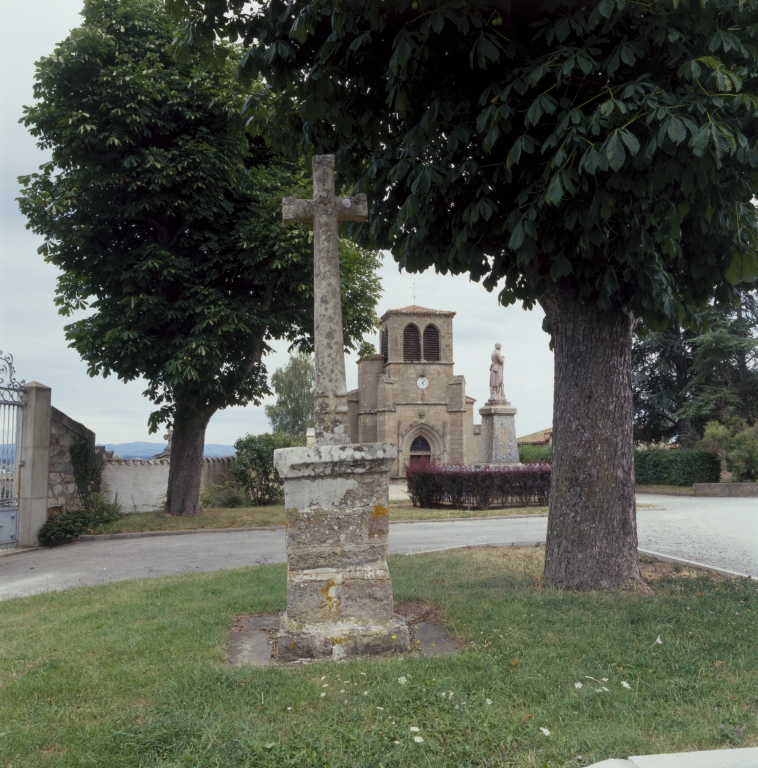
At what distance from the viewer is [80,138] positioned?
1280 centimetres

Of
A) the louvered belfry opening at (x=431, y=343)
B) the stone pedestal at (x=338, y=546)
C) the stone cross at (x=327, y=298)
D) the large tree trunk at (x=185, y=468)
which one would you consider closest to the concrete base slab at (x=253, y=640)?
the stone pedestal at (x=338, y=546)

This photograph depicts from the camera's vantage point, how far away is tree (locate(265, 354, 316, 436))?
1873 inches

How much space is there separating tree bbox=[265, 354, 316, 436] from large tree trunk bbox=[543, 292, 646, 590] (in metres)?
41.2

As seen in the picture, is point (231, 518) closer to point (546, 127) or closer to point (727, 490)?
point (546, 127)

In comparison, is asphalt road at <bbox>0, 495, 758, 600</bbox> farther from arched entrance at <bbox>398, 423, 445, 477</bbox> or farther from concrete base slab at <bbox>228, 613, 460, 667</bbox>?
arched entrance at <bbox>398, 423, 445, 477</bbox>

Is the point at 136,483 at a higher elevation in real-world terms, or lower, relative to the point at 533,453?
lower

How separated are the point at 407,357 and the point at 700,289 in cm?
3366

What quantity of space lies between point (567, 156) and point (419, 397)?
1372 inches

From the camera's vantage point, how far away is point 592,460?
251 inches

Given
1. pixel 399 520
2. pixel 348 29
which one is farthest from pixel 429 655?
pixel 399 520

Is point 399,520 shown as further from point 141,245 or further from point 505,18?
point 505,18

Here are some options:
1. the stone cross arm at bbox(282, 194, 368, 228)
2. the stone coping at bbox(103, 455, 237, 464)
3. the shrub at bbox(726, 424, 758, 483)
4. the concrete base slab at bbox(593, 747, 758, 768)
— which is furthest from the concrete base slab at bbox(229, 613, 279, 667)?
the shrub at bbox(726, 424, 758, 483)

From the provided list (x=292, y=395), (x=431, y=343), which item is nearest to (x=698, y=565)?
(x=431, y=343)

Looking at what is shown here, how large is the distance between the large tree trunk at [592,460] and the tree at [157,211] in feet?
26.8
